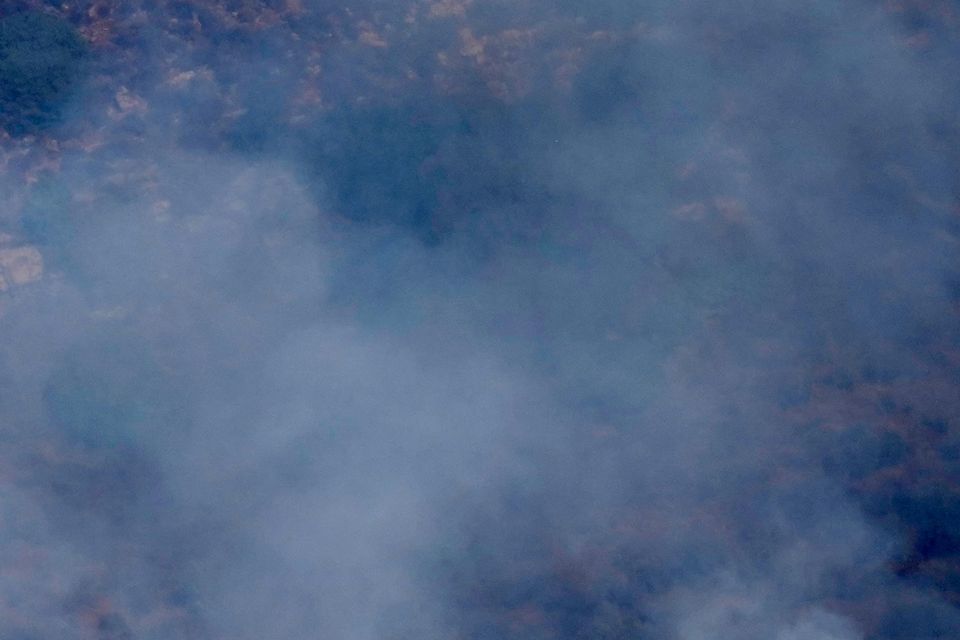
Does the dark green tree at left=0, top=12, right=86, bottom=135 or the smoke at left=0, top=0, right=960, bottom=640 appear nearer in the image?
the smoke at left=0, top=0, right=960, bottom=640

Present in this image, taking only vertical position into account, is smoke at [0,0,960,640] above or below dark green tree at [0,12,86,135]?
below

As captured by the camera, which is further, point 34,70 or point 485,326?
point 34,70

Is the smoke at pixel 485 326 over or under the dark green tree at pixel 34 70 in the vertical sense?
under

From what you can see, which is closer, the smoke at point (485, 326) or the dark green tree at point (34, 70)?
the smoke at point (485, 326)

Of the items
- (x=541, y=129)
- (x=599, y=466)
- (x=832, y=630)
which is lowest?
(x=832, y=630)

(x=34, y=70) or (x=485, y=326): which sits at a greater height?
(x=34, y=70)

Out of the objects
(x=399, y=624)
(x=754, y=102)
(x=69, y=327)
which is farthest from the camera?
(x=754, y=102)

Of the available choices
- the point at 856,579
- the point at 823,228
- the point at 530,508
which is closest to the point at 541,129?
the point at 823,228

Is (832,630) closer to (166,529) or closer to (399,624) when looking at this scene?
(399,624)
